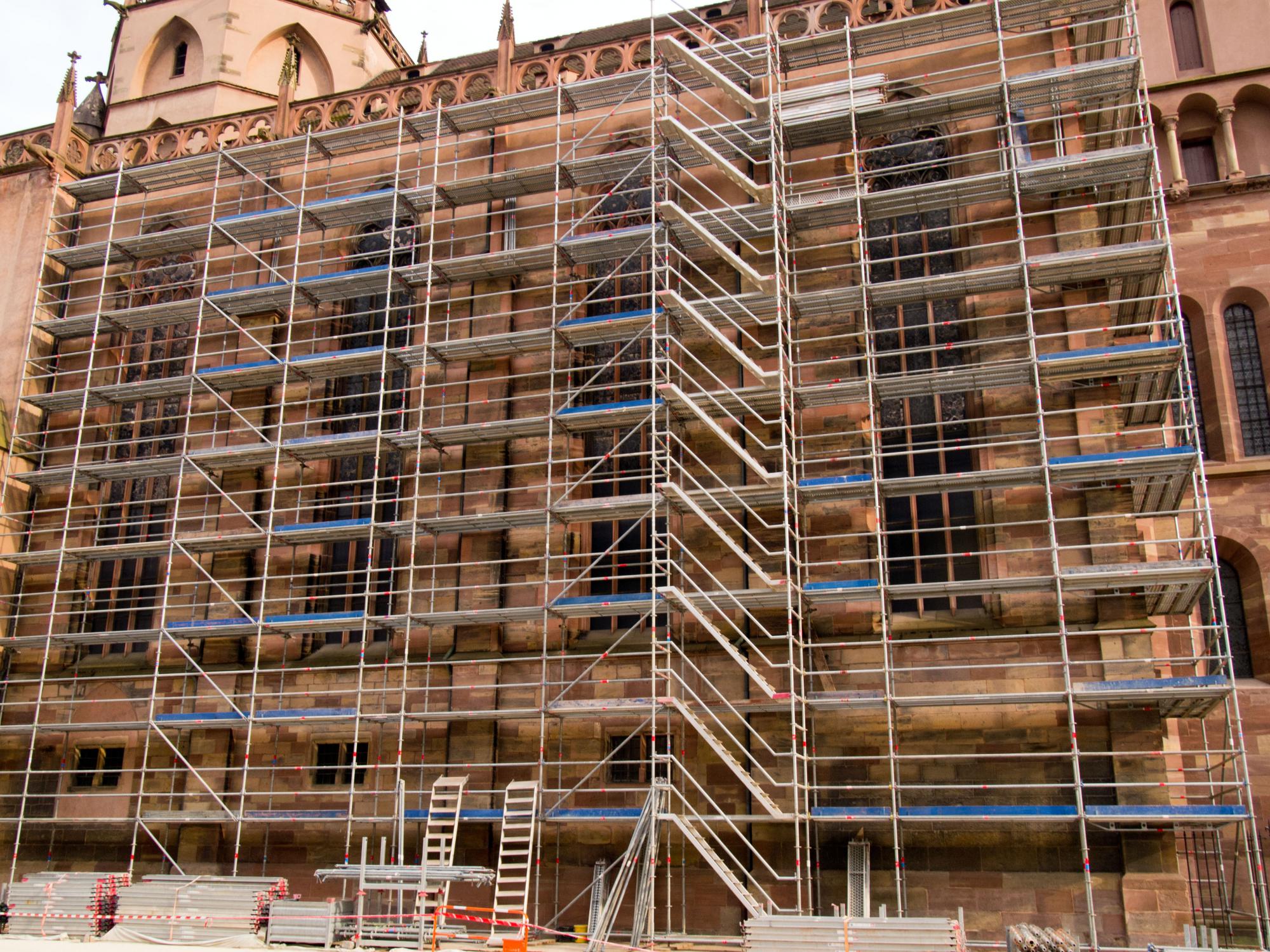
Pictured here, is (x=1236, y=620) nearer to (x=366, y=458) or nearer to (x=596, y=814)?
(x=596, y=814)

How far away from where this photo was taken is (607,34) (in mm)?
32469

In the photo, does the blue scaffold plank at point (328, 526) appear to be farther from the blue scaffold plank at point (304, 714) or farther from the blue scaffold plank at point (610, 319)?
the blue scaffold plank at point (610, 319)

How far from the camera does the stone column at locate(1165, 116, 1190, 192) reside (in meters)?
26.2

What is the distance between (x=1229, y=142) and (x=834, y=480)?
15.5 meters

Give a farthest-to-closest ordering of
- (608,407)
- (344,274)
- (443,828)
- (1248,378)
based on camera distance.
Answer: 1. (1248,378)
2. (344,274)
3. (608,407)
4. (443,828)

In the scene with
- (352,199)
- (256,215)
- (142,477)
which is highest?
(256,215)

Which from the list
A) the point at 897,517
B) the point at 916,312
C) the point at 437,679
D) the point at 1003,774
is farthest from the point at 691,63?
the point at 1003,774

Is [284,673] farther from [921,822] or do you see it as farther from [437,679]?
[921,822]

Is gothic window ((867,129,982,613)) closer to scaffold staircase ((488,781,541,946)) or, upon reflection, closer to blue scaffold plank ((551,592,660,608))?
blue scaffold plank ((551,592,660,608))

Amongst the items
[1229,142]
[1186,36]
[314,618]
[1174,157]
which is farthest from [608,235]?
[1186,36]

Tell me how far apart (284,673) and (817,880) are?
31.8 feet

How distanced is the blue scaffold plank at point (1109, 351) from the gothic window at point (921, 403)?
1.41 meters

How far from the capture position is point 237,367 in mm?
22078

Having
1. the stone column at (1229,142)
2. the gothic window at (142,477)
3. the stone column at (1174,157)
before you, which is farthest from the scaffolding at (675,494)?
the stone column at (1229,142)
